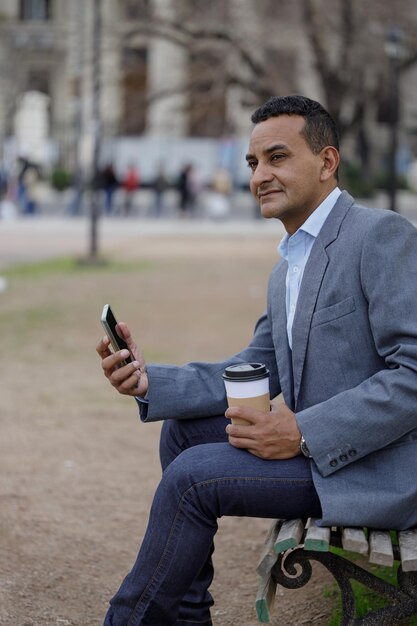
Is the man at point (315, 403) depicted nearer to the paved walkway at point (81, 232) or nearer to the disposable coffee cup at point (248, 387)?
the disposable coffee cup at point (248, 387)

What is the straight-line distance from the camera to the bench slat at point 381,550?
A: 9.92 ft

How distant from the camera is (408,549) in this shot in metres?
3.07

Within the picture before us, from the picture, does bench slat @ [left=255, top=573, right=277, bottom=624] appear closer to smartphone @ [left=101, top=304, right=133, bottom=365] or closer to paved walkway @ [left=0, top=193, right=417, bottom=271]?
smartphone @ [left=101, top=304, right=133, bottom=365]

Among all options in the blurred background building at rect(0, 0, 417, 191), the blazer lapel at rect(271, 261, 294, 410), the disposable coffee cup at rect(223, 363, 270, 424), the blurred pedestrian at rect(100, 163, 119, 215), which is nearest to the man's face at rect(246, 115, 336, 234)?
the blazer lapel at rect(271, 261, 294, 410)

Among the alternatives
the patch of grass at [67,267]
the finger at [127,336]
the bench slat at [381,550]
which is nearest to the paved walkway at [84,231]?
the patch of grass at [67,267]

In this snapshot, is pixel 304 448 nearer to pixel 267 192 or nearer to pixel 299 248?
pixel 299 248

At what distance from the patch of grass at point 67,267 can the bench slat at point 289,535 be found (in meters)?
12.8

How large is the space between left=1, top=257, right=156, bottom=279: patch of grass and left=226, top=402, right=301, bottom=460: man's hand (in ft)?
42.0

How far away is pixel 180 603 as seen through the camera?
10.9ft

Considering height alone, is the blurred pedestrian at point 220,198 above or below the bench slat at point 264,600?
below

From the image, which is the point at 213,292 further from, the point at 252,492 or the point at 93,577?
the point at 252,492

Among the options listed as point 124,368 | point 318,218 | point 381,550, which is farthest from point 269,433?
point 318,218

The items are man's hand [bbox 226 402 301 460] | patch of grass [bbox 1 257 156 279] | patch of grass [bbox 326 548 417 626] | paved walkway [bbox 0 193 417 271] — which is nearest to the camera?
man's hand [bbox 226 402 301 460]

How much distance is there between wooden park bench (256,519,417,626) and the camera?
3059 mm
